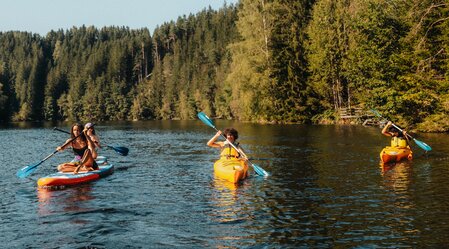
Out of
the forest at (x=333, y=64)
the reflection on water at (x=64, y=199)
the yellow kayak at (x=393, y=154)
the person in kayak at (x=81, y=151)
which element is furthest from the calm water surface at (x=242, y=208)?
the forest at (x=333, y=64)

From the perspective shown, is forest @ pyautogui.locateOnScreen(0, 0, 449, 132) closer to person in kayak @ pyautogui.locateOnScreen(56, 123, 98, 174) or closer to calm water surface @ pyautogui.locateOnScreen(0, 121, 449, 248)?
calm water surface @ pyautogui.locateOnScreen(0, 121, 449, 248)

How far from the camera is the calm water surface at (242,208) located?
1101 cm

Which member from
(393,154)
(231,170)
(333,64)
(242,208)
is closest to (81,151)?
(231,170)

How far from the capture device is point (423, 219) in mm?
12242

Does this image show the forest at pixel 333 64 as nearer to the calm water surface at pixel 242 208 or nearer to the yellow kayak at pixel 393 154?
the yellow kayak at pixel 393 154

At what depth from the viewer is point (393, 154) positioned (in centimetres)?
2220

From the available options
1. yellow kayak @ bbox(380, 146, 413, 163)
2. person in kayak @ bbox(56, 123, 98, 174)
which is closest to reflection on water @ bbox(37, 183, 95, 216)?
person in kayak @ bbox(56, 123, 98, 174)

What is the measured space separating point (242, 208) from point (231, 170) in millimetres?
4172

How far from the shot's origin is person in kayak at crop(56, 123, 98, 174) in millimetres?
19531

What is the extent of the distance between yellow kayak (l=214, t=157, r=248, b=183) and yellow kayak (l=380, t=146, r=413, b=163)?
23.4 ft

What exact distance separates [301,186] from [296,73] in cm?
4422

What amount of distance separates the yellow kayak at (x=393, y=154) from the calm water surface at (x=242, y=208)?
0.59 meters

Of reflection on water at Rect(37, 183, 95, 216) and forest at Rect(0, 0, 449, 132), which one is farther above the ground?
forest at Rect(0, 0, 449, 132)

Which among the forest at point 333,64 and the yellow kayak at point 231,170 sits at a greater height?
the forest at point 333,64
